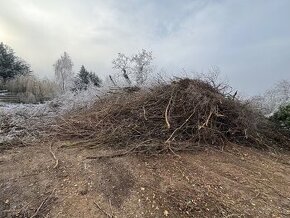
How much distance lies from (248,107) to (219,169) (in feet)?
7.91

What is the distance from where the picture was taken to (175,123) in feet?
17.6

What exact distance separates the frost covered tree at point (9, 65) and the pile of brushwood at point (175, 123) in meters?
14.9

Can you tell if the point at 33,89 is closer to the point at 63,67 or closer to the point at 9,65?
the point at 9,65

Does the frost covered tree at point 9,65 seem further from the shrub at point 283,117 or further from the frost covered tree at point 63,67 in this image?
the shrub at point 283,117

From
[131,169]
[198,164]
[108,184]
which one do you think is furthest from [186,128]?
[108,184]

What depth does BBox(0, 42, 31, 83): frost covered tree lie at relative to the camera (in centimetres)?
1941

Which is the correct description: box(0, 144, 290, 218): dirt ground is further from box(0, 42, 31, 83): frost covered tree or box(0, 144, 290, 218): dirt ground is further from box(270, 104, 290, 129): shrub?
box(0, 42, 31, 83): frost covered tree

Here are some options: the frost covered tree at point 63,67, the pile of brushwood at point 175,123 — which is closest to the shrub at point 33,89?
the pile of brushwood at point 175,123

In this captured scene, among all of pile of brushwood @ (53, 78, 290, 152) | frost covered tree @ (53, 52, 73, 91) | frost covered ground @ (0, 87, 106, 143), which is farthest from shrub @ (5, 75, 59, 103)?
frost covered tree @ (53, 52, 73, 91)

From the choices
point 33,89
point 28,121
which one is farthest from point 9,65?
point 28,121

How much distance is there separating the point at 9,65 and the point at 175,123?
693 inches

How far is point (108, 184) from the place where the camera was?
3.77 meters

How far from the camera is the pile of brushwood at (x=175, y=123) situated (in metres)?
5.06

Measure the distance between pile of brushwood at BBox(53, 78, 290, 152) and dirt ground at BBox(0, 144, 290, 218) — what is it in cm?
38
